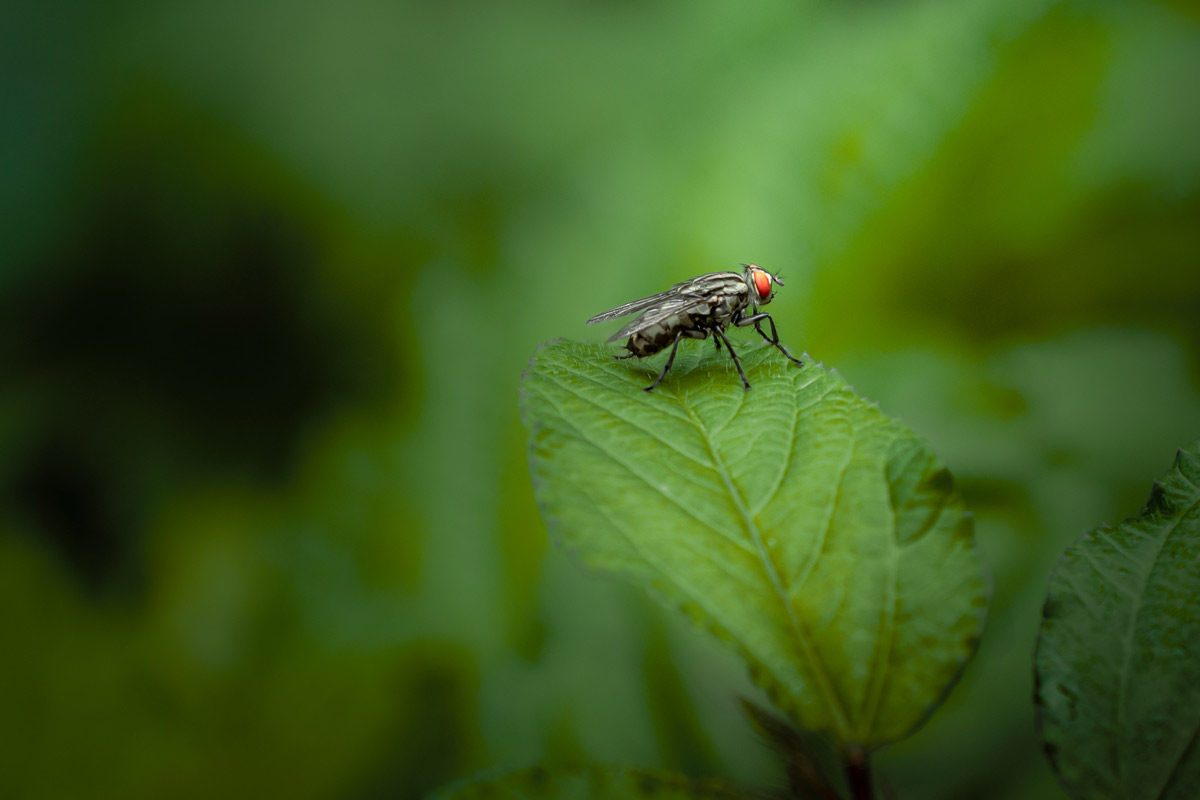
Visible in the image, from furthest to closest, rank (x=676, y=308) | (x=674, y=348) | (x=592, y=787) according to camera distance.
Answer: (x=676, y=308), (x=674, y=348), (x=592, y=787)

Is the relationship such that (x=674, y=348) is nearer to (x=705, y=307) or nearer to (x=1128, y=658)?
→ (x=705, y=307)

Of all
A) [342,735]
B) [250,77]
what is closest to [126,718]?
[342,735]

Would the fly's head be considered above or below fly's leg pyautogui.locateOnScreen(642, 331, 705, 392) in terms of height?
above

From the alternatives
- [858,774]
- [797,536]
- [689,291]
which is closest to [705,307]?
[689,291]

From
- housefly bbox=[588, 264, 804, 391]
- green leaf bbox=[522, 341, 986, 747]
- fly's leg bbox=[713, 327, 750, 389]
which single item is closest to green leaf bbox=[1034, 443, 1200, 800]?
green leaf bbox=[522, 341, 986, 747]

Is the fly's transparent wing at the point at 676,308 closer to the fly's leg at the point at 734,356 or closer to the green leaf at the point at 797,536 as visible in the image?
the fly's leg at the point at 734,356

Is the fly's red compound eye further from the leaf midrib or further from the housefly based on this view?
the leaf midrib

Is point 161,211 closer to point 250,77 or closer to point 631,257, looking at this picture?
point 250,77
